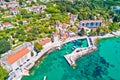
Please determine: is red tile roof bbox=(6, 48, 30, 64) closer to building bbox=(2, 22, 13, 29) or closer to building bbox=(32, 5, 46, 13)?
building bbox=(2, 22, 13, 29)

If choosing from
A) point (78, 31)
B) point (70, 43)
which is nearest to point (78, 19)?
point (78, 31)

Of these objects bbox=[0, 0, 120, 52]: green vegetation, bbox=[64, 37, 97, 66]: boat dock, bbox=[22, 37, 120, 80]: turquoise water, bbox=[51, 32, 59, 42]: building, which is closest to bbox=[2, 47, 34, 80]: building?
bbox=[22, 37, 120, 80]: turquoise water

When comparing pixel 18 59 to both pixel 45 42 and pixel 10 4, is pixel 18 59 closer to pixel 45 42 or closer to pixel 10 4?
pixel 45 42

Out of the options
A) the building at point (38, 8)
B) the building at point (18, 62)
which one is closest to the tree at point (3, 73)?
the building at point (18, 62)

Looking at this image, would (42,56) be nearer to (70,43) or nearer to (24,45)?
(24,45)

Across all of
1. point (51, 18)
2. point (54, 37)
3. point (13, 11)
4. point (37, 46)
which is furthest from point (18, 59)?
point (13, 11)
